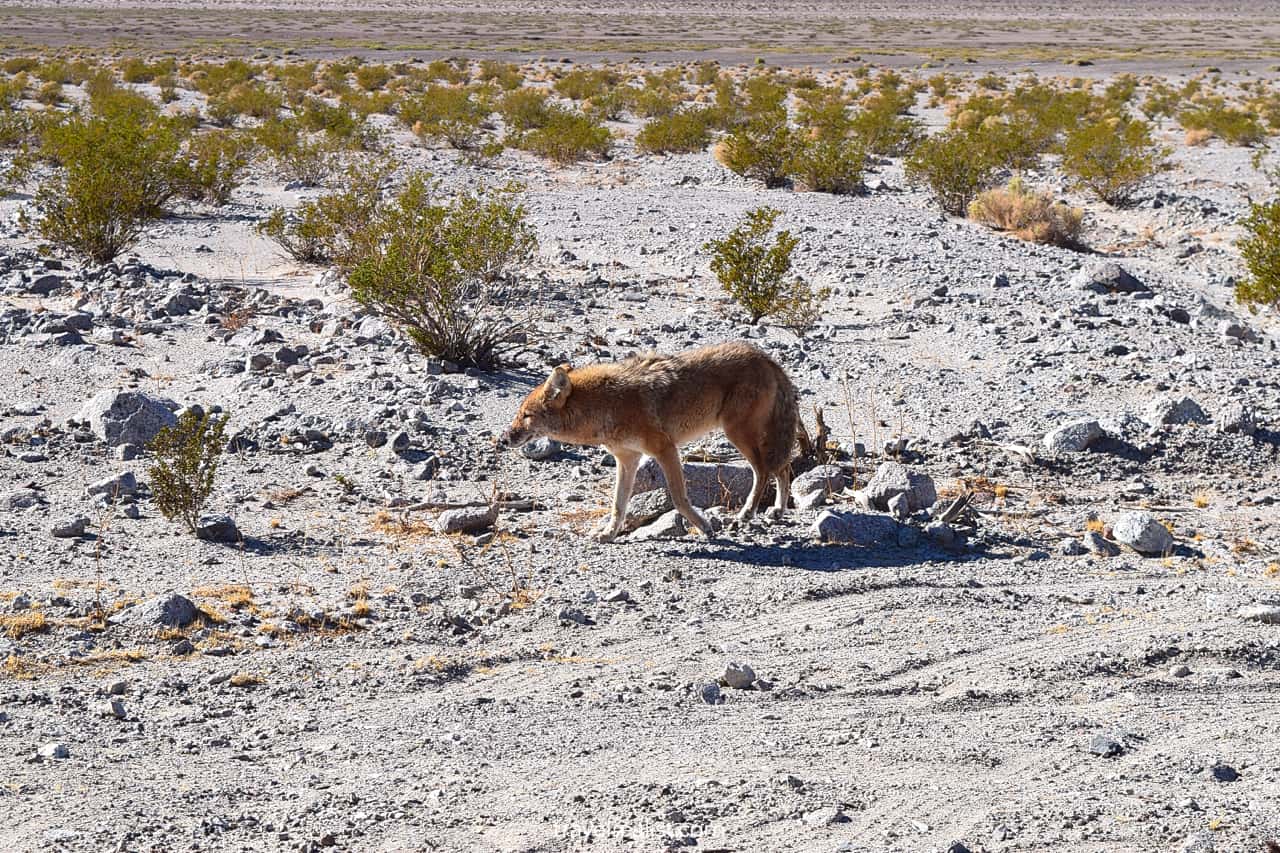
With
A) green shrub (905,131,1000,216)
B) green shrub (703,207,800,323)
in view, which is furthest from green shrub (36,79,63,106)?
green shrub (703,207,800,323)

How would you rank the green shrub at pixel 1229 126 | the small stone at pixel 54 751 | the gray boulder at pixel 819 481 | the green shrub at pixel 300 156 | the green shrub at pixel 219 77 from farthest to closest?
the green shrub at pixel 219 77
the green shrub at pixel 1229 126
the green shrub at pixel 300 156
the gray boulder at pixel 819 481
the small stone at pixel 54 751

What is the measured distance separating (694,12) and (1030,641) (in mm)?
111688

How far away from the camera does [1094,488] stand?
9.90m

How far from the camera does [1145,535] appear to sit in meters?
8.41

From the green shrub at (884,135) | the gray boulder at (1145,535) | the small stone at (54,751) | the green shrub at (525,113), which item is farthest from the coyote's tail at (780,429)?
the green shrub at (525,113)

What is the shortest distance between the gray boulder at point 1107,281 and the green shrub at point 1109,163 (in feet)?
28.2

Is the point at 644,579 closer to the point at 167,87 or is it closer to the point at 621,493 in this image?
the point at 621,493

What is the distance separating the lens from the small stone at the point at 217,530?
8523 millimetres

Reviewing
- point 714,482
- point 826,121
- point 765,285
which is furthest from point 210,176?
point 826,121

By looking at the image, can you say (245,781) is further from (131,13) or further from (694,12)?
(694,12)

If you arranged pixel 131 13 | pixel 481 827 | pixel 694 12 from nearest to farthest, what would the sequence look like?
pixel 481 827 → pixel 131 13 → pixel 694 12

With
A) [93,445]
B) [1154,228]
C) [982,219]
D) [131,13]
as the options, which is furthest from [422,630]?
[131,13]

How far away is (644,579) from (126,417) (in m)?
4.97

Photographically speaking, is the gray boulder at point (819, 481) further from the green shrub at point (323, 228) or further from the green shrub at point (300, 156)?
the green shrub at point (300, 156)
